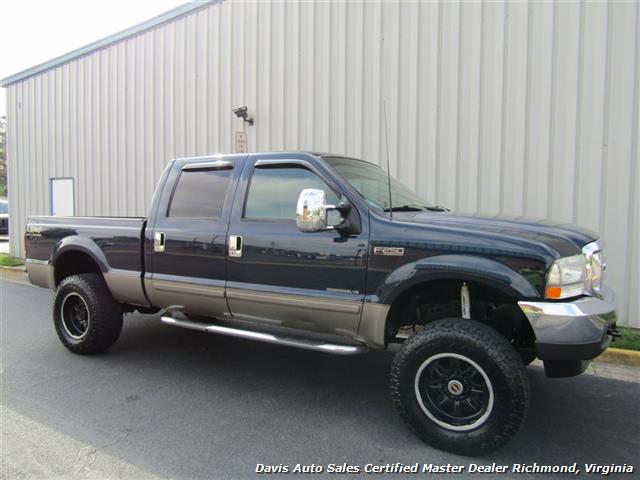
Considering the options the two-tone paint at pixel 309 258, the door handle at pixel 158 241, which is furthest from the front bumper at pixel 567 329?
the door handle at pixel 158 241

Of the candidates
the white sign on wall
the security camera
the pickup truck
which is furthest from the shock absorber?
the security camera

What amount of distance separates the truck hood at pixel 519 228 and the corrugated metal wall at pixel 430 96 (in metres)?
3.21

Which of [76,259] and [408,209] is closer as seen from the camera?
[408,209]

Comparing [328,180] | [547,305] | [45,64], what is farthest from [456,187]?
[45,64]

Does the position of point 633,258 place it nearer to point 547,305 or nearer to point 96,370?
point 547,305

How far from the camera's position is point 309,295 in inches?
137

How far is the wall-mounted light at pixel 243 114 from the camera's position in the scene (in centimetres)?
856

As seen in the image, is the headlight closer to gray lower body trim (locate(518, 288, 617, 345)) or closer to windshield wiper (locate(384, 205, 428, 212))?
gray lower body trim (locate(518, 288, 617, 345))

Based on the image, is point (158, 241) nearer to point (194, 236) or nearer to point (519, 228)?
point (194, 236)

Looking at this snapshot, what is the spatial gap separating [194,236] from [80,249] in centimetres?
155

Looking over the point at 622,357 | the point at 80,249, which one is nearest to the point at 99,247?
the point at 80,249

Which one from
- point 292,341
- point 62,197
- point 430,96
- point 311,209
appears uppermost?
point 430,96

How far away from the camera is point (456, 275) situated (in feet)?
9.70

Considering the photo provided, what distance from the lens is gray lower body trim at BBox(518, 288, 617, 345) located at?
2.67m
